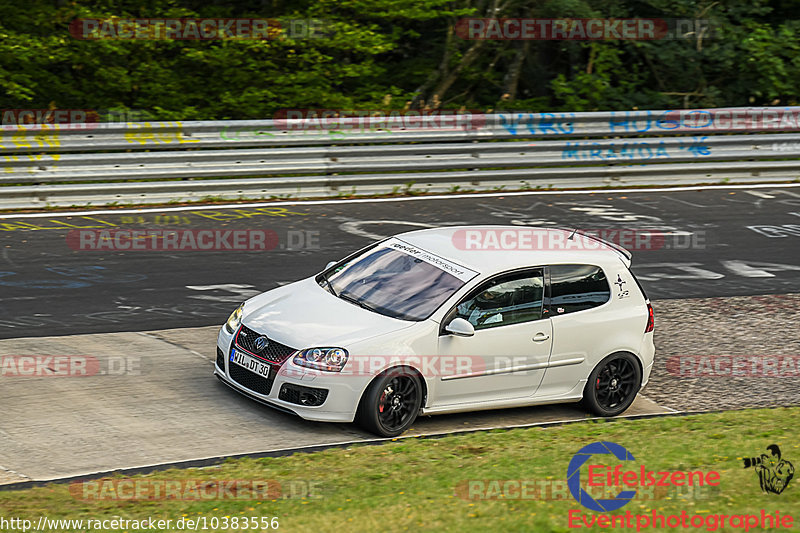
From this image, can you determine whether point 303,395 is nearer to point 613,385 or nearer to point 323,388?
point 323,388

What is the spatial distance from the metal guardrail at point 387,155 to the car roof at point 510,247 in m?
6.10

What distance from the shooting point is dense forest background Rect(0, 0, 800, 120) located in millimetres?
18344

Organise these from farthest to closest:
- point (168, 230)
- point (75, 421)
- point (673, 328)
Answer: point (168, 230) < point (673, 328) < point (75, 421)

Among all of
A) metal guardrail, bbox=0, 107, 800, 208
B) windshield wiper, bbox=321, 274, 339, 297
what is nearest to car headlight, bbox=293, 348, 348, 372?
windshield wiper, bbox=321, 274, 339, 297

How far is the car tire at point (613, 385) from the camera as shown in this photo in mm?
9492

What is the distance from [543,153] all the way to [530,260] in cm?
837

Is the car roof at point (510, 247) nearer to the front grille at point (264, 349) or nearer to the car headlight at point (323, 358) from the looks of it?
the car headlight at point (323, 358)

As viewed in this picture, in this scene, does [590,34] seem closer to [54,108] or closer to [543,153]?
[543,153]

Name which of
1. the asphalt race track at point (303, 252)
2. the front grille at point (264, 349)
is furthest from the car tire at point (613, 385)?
the asphalt race track at point (303, 252)

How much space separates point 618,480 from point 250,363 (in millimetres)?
3316

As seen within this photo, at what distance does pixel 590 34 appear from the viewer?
20375 millimetres

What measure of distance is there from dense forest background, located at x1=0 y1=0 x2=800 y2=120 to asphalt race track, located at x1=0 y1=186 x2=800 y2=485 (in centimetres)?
385

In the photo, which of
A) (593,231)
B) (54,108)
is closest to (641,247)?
(593,231)

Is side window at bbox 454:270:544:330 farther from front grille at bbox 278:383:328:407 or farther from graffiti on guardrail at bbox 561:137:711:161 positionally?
graffiti on guardrail at bbox 561:137:711:161
